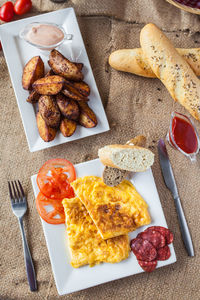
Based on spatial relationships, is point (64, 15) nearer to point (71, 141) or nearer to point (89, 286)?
point (71, 141)

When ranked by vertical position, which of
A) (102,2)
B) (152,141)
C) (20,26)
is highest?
(102,2)

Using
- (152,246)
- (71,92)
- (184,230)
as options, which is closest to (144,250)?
(152,246)

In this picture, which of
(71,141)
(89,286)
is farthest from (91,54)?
(89,286)

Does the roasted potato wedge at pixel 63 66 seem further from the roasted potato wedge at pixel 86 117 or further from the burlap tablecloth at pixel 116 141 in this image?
the burlap tablecloth at pixel 116 141

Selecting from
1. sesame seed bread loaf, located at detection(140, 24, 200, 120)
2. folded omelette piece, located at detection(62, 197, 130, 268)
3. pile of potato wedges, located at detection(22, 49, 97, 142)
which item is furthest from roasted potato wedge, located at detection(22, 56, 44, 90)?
folded omelette piece, located at detection(62, 197, 130, 268)

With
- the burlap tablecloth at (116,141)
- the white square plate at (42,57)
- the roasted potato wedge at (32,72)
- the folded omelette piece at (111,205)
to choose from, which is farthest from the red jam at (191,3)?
the folded omelette piece at (111,205)

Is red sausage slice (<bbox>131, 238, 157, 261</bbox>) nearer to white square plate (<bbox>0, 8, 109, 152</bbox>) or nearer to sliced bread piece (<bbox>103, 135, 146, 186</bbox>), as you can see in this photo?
sliced bread piece (<bbox>103, 135, 146, 186</bbox>)

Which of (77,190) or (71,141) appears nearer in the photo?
(77,190)

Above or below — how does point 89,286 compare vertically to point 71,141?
below
